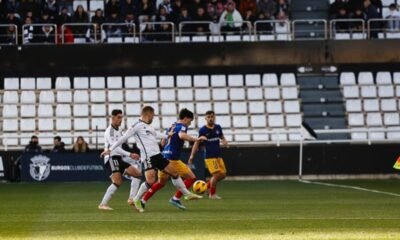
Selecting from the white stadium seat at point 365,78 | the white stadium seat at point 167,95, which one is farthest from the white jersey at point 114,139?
the white stadium seat at point 365,78

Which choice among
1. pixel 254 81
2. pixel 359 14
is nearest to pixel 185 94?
pixel 254 81

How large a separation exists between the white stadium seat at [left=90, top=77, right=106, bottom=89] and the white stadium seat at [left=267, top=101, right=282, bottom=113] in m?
5.69

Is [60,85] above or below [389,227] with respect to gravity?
above

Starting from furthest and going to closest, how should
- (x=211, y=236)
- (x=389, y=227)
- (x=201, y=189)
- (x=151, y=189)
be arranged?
(x=201, y=189) → (x=151, y=189) → (x=389, y=227) → (x=211, y=236)

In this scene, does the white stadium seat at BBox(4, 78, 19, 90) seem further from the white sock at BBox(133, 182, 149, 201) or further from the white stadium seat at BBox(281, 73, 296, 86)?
the white sock at BBox(133, 182, 149, 201)

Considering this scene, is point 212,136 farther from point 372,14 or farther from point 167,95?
point 372,14

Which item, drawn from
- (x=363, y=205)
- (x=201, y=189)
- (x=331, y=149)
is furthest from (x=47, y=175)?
(x=363, y=205)

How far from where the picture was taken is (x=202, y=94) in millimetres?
42594

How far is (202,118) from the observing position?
41875 mm

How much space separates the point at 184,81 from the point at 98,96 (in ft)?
9.89

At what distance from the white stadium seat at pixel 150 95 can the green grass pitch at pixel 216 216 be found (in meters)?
10.5

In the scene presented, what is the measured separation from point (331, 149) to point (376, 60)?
18.5 feet

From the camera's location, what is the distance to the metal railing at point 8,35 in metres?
41.8

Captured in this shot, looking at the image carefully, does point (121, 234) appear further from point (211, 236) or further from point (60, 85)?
point (60, 85)
